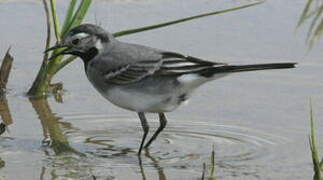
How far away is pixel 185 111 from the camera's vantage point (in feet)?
25.7

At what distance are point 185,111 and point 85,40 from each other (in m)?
1.08

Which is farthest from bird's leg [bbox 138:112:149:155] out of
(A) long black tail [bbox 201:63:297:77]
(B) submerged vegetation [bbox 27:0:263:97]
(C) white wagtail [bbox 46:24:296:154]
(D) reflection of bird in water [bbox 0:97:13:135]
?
(D) reflection of bird in water [bbox 0:97:13:135]

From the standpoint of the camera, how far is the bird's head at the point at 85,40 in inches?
282

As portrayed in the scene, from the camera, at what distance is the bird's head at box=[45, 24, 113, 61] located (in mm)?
7160

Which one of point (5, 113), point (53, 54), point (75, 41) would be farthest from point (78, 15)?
point (5, 113)

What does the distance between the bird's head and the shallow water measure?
608mm

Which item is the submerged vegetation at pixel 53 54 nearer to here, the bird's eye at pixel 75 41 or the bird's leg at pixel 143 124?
the bird's eye at pixel 75 41

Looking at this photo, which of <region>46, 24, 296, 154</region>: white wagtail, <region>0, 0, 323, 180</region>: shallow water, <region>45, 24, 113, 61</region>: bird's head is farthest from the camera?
<region>45, 24, 113, 61</region>: bird's head

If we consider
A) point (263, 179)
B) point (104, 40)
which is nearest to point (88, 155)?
point (104, 40)

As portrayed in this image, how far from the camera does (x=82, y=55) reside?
23.8 ft

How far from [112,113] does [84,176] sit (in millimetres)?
1440

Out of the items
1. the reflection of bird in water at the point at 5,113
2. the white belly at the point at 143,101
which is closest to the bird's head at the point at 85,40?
the white belly at the point at 143,101

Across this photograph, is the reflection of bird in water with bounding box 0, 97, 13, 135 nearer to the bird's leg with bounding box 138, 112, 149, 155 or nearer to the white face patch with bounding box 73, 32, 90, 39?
the white face patch with bounding box 73, 32, 90, 39

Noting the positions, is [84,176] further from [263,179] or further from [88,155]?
[263,179]
